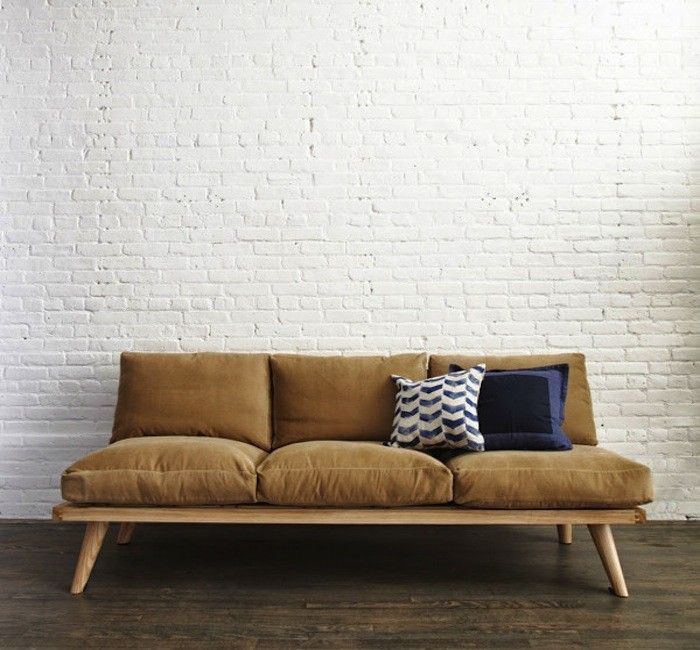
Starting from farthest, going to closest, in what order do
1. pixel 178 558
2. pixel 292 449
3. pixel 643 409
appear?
pixel 643 409 < pixel 178 558 < pixel 292 449

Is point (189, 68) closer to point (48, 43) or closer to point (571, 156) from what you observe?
point (48, 43)

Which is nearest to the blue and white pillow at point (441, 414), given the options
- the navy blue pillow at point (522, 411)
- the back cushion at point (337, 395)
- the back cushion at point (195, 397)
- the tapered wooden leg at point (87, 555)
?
the navy blue pillow at point (522, 411)

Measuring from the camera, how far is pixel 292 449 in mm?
3039

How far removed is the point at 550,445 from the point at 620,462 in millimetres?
328

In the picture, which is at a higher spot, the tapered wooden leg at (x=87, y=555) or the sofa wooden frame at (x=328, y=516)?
the sofa wooden frame at (x=328, y=516)

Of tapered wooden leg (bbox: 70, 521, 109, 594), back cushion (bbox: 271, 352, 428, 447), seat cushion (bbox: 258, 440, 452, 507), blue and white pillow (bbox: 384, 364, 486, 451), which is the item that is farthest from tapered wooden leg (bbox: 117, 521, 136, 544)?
blue and white pillow (bbox: 384, 364, 486, 451)

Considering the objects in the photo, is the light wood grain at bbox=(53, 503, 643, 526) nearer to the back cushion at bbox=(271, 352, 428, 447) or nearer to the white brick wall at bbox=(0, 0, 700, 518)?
the back cushion at bbox=(271, 352, 428, 447)

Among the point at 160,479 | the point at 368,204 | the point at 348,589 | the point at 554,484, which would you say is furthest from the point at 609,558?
the point at 368,204

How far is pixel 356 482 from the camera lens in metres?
2.85

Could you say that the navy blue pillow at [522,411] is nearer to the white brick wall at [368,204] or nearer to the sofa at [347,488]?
the sofa at [347,488]

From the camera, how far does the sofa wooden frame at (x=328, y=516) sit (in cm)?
284

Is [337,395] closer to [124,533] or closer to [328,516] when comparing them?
[328,516]

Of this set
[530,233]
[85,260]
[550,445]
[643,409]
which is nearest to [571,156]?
[530,233]

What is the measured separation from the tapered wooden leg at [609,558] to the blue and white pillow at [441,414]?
0.54m
